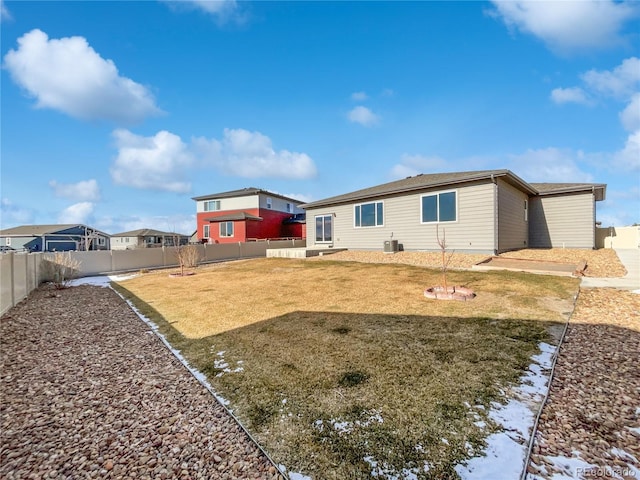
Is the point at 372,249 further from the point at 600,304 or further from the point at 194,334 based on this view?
the point at 194,334

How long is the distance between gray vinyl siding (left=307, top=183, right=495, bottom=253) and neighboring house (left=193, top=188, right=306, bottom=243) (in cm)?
955

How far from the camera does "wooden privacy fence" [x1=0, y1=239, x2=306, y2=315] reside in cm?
690

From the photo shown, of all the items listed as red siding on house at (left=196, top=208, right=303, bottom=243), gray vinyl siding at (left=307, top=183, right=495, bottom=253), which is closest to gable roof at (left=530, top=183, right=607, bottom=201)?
gray vinyl siding at (left=307, top=183, right=495, bottom=253)

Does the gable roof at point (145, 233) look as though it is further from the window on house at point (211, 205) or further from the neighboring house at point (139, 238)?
the window on house at point (211, 205)

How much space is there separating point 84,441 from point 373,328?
3.56 meters

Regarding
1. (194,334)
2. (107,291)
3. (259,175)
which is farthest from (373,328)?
(259,175)

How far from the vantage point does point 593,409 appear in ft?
7.89

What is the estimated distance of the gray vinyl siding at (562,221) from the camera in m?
14.2

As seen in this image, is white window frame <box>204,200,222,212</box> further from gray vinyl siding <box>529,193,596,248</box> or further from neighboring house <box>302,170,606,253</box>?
gray vinyl siding <box>529,193,596,248</box>

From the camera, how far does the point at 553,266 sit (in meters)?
9.43

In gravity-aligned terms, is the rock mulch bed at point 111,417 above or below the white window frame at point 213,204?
below

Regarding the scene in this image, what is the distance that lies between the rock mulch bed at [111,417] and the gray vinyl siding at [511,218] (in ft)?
41.4

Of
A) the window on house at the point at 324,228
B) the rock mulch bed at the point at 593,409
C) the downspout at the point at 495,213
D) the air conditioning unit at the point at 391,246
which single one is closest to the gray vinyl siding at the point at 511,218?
the downspout at the point at 495,213

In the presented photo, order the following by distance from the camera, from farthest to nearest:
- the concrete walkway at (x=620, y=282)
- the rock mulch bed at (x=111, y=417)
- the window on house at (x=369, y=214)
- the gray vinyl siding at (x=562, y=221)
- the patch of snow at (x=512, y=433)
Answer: the window on house at (x=369, y=214)
the gray vinyl siding at (x=562, y=221)
the concrete walkway at (x=620, y=282)
the rock mulch bed at (x=111, y=417)
the patch of snow at (x=512, y=433)
